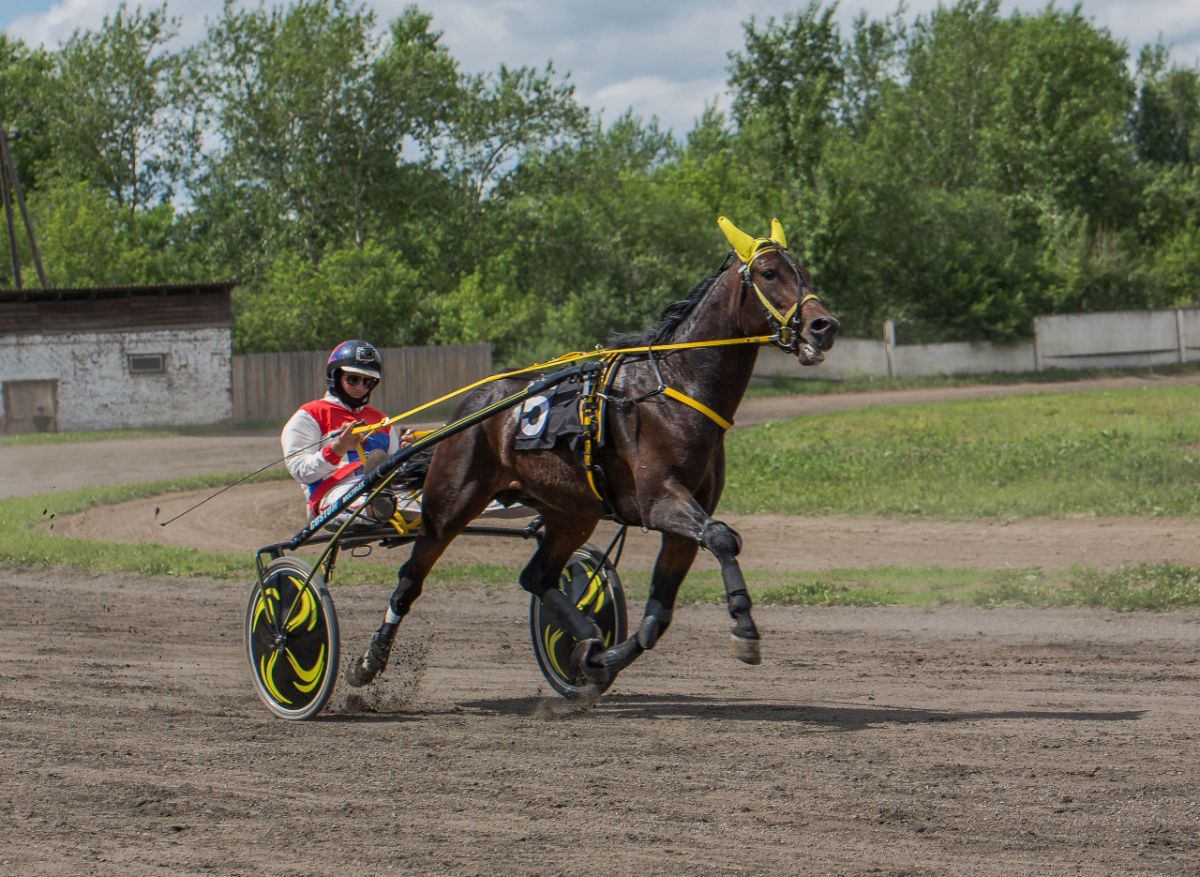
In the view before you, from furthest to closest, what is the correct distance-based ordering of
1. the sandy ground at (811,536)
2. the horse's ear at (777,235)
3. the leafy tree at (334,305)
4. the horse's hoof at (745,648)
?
the leafy tree at (334,305) → the sandy ground at (811,536) → the horse's ear at (777,235) → the horse's hoof at (745,648)

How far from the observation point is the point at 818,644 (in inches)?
365

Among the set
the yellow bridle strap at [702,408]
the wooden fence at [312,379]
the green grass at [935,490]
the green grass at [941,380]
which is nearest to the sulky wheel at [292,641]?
the yellow bridle strap at [702,408]

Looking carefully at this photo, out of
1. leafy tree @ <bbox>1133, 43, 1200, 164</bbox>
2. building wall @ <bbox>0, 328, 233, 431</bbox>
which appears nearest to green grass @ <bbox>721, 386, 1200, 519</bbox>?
building wall @ <bbox>0, 328, 233, 431</bbox>

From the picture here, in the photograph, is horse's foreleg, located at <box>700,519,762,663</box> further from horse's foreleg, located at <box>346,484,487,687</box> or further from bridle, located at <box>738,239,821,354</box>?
horse's foreleg, located at <box>346,484,487,687</box>

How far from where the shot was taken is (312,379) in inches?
1436

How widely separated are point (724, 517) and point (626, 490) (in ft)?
33.8

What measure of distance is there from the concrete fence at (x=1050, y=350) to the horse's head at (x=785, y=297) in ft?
112

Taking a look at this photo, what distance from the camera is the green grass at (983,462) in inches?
635

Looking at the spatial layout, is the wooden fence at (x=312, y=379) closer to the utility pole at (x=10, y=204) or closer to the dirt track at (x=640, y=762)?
the utility pole at (x=10, y=204)

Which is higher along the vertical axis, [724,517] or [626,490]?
[626,490]

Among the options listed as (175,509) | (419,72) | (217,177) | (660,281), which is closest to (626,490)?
(175,509)

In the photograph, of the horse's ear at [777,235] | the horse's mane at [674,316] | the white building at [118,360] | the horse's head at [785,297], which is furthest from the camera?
the white building at [118,360]

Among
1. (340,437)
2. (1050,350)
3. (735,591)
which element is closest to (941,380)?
(1050,350)

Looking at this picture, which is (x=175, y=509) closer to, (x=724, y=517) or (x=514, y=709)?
(x=724, y=517)
